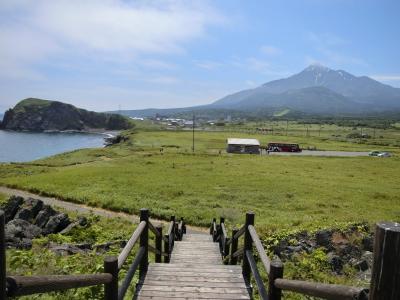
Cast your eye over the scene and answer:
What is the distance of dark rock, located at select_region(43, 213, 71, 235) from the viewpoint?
52.2 feet

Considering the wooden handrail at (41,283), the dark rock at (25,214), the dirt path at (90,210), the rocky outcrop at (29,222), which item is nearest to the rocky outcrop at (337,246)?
the rocky outcrop at (29,222)

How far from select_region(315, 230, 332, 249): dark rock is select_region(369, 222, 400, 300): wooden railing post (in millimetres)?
10555

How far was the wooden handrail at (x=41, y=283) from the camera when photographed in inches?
105

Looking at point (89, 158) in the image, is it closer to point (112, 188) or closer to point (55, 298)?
point (112, 188)

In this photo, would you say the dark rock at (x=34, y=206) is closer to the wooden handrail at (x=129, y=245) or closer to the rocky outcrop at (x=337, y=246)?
the rocky outcrop at (x=337, y=246)

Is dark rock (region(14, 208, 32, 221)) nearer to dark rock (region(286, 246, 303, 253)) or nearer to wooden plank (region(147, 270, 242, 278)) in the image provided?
dark rock (region(286, 246, 303, 253))

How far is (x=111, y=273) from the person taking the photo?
448 cm

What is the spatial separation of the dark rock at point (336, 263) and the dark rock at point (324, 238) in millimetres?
1371

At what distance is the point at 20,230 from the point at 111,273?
10916 millimetres

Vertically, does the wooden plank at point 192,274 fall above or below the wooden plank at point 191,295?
below

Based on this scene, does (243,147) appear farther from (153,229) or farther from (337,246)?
(153,229)

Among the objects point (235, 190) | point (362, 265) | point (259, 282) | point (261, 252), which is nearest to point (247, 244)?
point (259, 282)

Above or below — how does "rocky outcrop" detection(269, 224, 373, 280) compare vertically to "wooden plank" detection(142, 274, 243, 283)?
below

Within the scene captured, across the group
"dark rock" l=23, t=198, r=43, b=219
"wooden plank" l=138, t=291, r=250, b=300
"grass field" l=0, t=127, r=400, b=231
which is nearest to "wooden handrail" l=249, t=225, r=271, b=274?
"wooden plank" l=138, t=291, r=250, b=300
